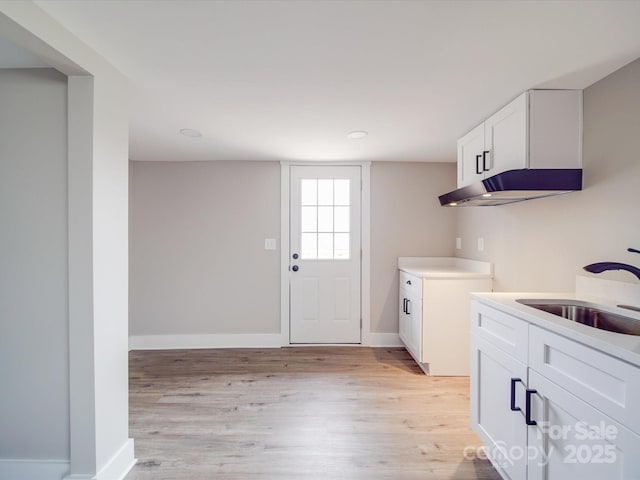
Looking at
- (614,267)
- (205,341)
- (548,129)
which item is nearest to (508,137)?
(548,129)

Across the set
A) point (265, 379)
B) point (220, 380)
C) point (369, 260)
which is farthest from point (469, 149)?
point (220, 380)

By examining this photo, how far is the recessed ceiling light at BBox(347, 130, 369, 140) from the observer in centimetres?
254

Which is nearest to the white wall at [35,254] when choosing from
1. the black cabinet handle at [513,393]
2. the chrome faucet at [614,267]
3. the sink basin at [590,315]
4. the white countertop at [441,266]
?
the black cabinet handle at [513,393]

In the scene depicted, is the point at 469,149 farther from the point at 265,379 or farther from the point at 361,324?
the point at 265,379

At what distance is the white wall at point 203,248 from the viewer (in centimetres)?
350

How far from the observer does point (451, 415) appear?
2223 mm

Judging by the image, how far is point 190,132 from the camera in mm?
2541

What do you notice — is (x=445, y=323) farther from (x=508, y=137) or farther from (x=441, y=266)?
(x=508, y=137)

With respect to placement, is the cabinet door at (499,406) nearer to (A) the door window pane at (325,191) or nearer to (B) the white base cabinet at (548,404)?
(B) the white base cabinet at (548,404)

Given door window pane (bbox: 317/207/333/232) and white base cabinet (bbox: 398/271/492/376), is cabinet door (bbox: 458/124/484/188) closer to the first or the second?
white base cabinet (bbox: 398/271/492/376)

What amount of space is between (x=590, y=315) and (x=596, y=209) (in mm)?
583

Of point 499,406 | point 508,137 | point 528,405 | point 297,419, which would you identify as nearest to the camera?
point 528,405

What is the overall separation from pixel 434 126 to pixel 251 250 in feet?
7.41

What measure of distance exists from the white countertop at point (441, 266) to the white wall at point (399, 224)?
68mm
